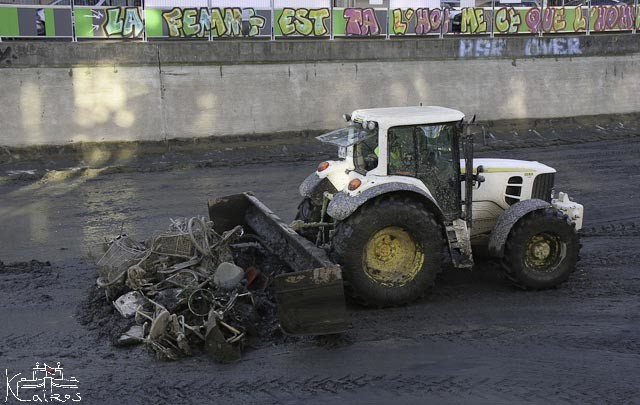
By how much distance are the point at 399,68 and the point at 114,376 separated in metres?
15.5

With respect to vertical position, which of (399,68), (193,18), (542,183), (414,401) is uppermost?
(193,18)

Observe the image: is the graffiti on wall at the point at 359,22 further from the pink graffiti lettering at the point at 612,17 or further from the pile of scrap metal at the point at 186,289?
the pile of scrap metal at the point at 186,289

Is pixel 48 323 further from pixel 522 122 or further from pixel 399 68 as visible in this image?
pixel 522 122

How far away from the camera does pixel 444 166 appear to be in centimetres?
746

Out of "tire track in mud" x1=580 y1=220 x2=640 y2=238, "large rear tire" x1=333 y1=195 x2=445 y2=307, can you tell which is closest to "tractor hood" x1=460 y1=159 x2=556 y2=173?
"large rear tire" x1=333 y1=195 x2=445 y2=307

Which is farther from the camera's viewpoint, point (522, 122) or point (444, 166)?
point (522, 122)

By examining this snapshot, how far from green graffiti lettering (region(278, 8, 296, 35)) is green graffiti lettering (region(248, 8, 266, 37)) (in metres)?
0.51

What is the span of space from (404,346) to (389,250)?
45.6 inches

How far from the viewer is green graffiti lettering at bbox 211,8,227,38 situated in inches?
726

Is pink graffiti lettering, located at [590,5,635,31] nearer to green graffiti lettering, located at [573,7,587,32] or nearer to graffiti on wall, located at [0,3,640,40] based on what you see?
graffiti on wall, located at [0,3,640,40]

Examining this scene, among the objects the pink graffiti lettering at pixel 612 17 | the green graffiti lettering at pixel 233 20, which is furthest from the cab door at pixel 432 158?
the pink graffiti lettering at pixel 612 17

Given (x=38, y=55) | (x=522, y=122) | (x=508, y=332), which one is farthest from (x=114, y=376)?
(x=522, y=122)

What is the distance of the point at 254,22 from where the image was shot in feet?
61.8

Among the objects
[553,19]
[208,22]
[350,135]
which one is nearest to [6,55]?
[208,22]
